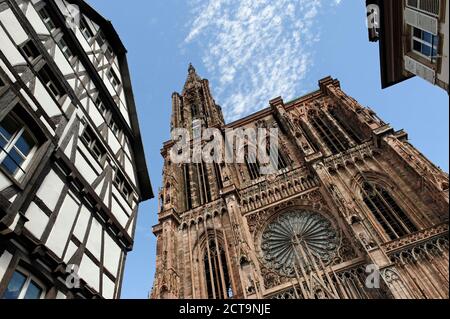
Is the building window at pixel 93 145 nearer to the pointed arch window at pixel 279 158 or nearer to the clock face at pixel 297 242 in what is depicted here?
the clock face at pixel 297 242

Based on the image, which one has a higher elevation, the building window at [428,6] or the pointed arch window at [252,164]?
the pointed arch window at [252,164]

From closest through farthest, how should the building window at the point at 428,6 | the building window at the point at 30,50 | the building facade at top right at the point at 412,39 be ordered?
the building window at the point at 428,6 < the building facade at top right at the point at 412,39 < the building window at the point at 30,50

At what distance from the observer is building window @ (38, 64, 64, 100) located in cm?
1002

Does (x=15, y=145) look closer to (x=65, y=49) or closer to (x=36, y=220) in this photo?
(x=36, y=220)

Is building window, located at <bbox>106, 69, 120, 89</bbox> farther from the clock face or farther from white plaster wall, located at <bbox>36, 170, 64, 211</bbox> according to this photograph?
the clock face

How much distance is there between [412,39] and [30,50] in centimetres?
1312

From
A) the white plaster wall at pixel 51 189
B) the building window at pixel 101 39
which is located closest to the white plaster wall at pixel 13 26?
the white plaster wall at pixel 51 189

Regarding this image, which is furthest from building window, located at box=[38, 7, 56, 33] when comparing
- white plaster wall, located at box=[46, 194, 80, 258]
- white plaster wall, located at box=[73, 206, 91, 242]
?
white plaster wall, located at box=[73, 206, 91, 242]

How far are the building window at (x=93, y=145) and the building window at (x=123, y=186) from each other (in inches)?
43.9

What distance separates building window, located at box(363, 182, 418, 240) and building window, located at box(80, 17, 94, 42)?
19.6 m

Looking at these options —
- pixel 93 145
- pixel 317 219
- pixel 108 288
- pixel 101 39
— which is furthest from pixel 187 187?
pixel 108 288

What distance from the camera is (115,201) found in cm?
1227

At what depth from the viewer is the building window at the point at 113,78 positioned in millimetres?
16078

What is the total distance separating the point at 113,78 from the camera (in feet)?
54.0
